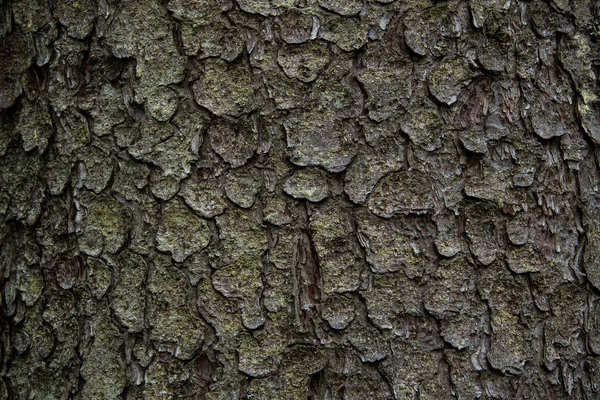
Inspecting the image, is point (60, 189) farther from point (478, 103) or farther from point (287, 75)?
point (478, 103)

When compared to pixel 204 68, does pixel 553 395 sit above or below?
below

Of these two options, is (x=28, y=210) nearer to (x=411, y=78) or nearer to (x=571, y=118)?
(x=411, y=78)

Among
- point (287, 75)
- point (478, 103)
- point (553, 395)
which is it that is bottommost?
point (553, 395)

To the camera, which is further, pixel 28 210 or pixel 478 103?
pixel 28 210

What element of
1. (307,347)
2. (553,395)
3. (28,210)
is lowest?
(553,395)

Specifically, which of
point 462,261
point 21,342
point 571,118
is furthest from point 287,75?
point 21,342

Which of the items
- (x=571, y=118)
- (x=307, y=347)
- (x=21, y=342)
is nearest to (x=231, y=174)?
(x=307, y=347)
